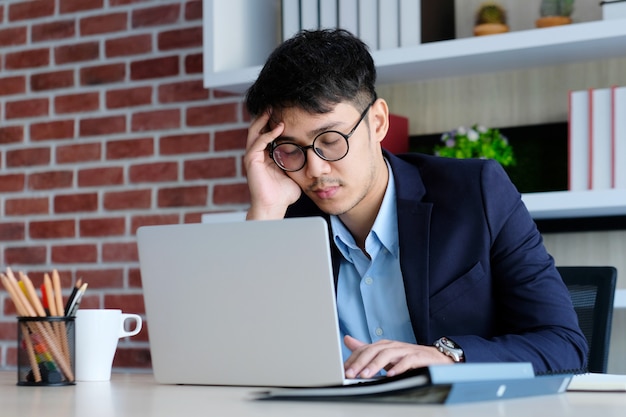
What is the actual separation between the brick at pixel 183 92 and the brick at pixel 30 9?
56 cm

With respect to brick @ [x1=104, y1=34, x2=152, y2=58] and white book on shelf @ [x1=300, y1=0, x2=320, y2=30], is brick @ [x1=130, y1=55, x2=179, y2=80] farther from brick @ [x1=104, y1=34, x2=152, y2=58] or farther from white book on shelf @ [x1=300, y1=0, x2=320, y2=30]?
white book on shelf @ [x1=300, y1=0, x2=320, y2=30]

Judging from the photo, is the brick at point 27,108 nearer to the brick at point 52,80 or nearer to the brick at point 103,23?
the brick at point 52,80

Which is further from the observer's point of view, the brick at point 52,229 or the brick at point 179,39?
the brick at point 52,229

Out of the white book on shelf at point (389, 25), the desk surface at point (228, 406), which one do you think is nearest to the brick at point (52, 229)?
the white book on shelf at point (389, 25)

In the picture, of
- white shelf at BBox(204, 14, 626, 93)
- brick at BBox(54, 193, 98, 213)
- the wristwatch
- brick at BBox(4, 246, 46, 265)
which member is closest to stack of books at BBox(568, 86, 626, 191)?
white shelf at BBox(204, 14, 626, 93)

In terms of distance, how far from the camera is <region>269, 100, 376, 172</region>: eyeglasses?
1780mm

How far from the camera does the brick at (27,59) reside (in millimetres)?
3238

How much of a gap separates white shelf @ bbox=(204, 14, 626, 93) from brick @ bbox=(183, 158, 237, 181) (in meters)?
0.30

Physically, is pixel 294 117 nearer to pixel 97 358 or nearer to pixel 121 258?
pixel 97 358

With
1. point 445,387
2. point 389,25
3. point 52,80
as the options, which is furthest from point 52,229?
point 445,387

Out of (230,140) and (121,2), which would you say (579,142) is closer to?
(230,140)

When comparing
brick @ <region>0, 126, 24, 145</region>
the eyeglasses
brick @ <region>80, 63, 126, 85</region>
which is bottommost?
the eyeglasses

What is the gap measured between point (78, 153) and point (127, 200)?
0.85ft

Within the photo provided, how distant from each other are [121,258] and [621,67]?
5.39 ft
